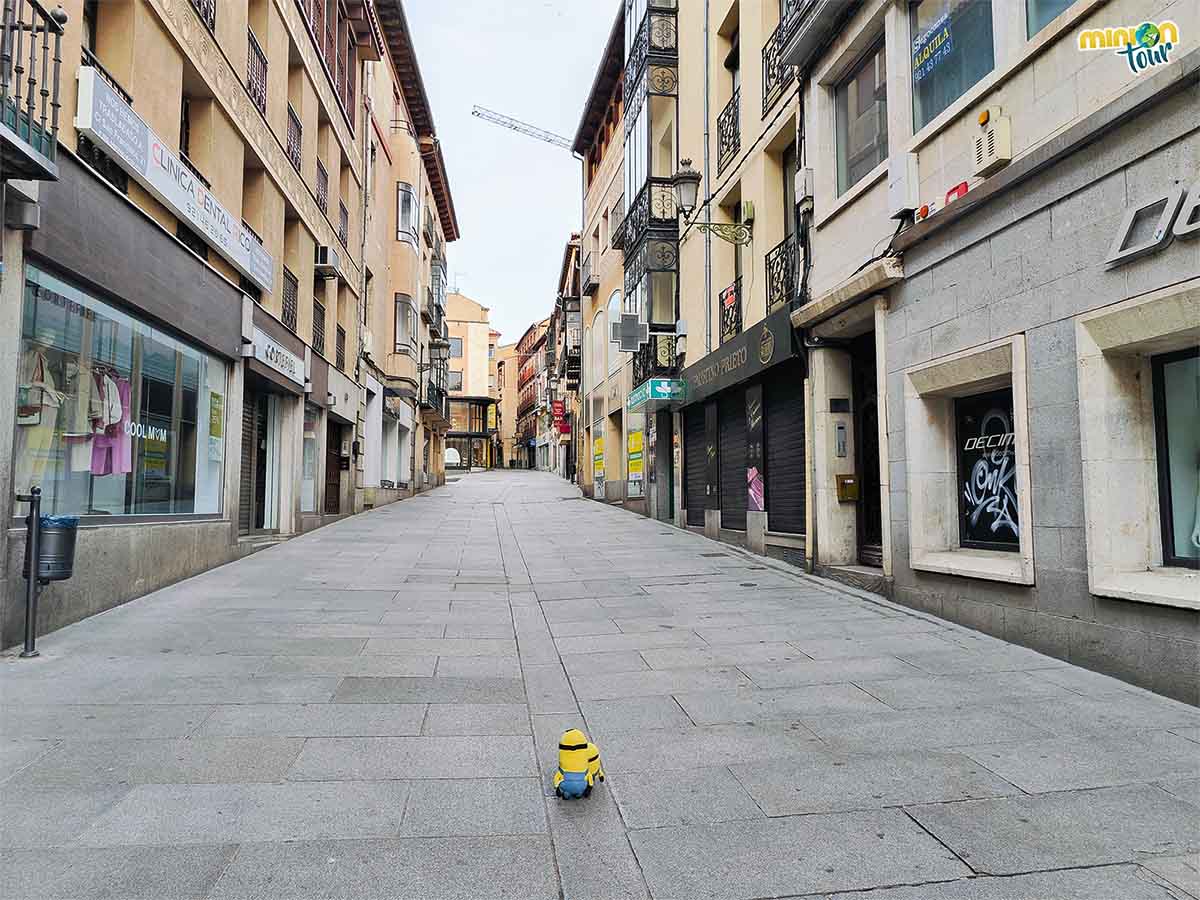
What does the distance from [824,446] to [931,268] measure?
10.8ft

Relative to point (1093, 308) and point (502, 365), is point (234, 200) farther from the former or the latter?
point (502, 365)

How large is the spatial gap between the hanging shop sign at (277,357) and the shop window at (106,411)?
4.91 ft

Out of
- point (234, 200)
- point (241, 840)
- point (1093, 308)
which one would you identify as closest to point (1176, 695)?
point (1093, 308)

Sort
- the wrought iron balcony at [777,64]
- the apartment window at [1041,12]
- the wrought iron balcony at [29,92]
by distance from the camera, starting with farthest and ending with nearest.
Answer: the wrought iron balcony at [777,64]
the apartment window at [1041,12]
the wrought iron balcony at [29,92]

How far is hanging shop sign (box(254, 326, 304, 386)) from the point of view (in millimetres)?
12617

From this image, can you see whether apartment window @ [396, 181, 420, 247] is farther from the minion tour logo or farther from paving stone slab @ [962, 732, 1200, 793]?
paving stone slab @ [962, 732, 1200, 793]

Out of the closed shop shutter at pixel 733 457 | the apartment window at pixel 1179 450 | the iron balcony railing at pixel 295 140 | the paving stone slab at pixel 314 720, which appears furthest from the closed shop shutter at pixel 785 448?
the iron balcony railing at pixel 295 140

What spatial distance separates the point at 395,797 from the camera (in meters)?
3.61

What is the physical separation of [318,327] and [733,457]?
950 centimetres

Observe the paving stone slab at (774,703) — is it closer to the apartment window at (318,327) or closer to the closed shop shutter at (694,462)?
the closed shop shutter at (694,462)

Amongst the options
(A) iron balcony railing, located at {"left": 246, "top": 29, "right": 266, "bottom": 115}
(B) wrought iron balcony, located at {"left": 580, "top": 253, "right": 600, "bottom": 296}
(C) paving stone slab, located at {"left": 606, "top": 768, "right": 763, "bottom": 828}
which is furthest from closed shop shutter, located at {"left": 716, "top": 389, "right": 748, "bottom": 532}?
(B) wrought iron balcony, located at {"left": 580, "top": 253, "right": 600, "bottom": 296}

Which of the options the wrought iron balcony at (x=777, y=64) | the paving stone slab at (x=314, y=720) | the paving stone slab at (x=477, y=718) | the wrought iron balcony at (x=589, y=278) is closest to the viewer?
the paving stone slab at (x=314, y=720)

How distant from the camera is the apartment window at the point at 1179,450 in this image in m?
5.36

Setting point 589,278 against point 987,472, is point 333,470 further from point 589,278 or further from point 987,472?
point 987,472
